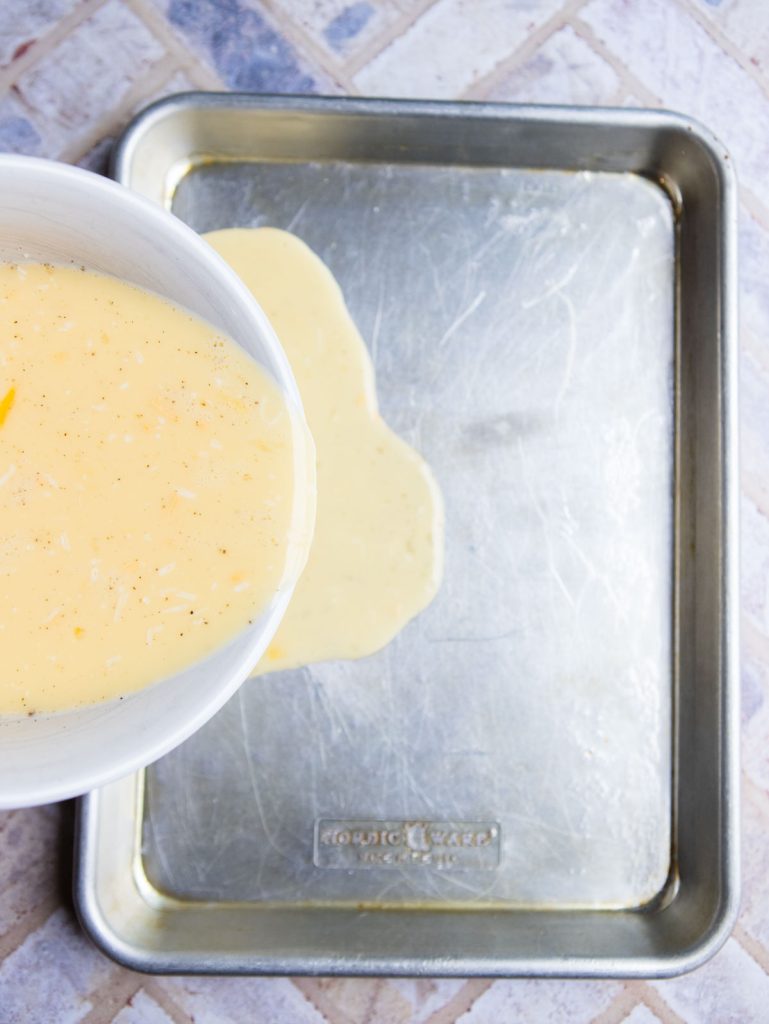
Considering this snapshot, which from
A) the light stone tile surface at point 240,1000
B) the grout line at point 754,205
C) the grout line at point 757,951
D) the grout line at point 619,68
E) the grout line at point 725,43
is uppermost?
the grout line at point 725,43

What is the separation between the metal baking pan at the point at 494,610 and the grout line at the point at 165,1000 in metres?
0.05

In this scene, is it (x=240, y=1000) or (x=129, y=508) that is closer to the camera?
(x=129, y=508)

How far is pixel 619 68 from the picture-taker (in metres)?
0.71

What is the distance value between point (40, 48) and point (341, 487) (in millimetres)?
367

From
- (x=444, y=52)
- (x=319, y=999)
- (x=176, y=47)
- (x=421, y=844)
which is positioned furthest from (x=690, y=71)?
(x=319, y=999)

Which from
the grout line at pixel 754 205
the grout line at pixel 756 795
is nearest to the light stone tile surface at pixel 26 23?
the grout line at pixel 754 205

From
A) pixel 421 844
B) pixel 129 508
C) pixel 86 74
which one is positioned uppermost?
pixel 86 74

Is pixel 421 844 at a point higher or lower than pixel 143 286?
lower

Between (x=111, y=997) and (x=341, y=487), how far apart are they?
0.37 meters

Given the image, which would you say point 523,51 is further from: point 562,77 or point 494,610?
point 494,610

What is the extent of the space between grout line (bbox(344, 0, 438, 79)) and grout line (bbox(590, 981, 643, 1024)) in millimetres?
645

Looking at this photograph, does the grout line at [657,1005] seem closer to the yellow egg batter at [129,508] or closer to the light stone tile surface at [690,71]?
the yellow egg batter at [129,508]

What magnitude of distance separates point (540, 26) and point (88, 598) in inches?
19.8

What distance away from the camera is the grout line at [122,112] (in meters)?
0.68
